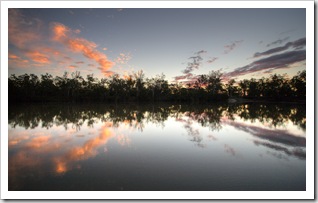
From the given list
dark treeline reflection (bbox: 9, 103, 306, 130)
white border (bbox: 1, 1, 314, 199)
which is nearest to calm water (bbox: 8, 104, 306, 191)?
white border (bbox: 1, 1, 314, 199)

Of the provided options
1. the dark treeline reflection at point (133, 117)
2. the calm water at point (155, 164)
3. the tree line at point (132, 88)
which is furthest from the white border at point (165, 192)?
the tree line at point (132, 88)

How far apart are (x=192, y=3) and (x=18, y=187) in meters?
5.72

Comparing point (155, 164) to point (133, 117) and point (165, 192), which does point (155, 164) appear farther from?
point (133, 117)

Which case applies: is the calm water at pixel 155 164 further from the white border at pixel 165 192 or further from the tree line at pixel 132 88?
the tree line at pixel 132 88

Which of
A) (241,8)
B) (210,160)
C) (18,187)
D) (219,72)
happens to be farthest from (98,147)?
(219,72)

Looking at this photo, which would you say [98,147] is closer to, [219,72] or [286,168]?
[286,168]

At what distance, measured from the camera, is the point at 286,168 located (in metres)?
4.25

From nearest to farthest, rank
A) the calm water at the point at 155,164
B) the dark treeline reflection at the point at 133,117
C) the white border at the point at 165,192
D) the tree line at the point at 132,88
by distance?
the white border at the point at 165,192 < the calm water at the point at 155,164 < the dark treeline reflection at the point at 133,117 < the tree line at the point at 132,88

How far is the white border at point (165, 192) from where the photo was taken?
9.70 ft

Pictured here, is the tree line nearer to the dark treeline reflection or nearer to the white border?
the dark treeline reflection

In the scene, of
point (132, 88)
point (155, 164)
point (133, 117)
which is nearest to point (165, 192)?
point (155, 164)

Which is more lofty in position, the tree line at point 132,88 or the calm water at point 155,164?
the tree line at point 132,88

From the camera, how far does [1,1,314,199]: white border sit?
2957mm

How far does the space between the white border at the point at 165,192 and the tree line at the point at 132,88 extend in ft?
166
